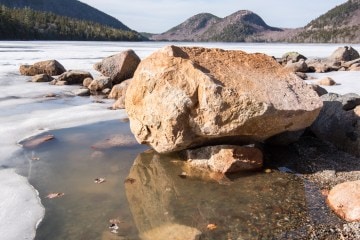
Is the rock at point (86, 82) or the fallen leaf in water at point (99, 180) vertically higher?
the fallen leaf in water at point (99, 180)

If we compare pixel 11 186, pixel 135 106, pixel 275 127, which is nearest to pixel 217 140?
pixel 275 127

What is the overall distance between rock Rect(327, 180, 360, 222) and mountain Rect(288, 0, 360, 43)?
5037 inches

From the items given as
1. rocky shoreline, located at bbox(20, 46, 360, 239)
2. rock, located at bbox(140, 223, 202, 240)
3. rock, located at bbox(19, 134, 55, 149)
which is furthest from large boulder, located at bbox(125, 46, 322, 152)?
rock, located at bbox(19, 134, 55, 149)

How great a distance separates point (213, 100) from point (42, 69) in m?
16.2

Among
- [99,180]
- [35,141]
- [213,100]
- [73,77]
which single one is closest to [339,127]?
[213,100]

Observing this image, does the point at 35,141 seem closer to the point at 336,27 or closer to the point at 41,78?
the point at 41,78

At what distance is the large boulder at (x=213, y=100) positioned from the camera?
5.95 m

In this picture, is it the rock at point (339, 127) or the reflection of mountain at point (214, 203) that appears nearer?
the reflection of mountain at point (214, 203)

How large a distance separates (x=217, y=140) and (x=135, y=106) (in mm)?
1772

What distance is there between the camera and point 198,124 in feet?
20.1

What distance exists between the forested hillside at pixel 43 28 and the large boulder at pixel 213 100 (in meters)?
66.9

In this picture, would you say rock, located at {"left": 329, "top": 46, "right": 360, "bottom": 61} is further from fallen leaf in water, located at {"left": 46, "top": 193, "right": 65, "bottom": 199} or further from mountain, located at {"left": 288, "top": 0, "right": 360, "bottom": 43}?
mountain, located at {"left": 288, "top": 0, "right": 360, "bottom": 43}

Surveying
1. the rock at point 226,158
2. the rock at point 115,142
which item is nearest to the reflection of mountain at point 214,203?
the rock at point 226,158

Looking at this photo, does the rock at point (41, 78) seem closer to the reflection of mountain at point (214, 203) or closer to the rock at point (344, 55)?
the reflection of mountain at point (214, 203)
